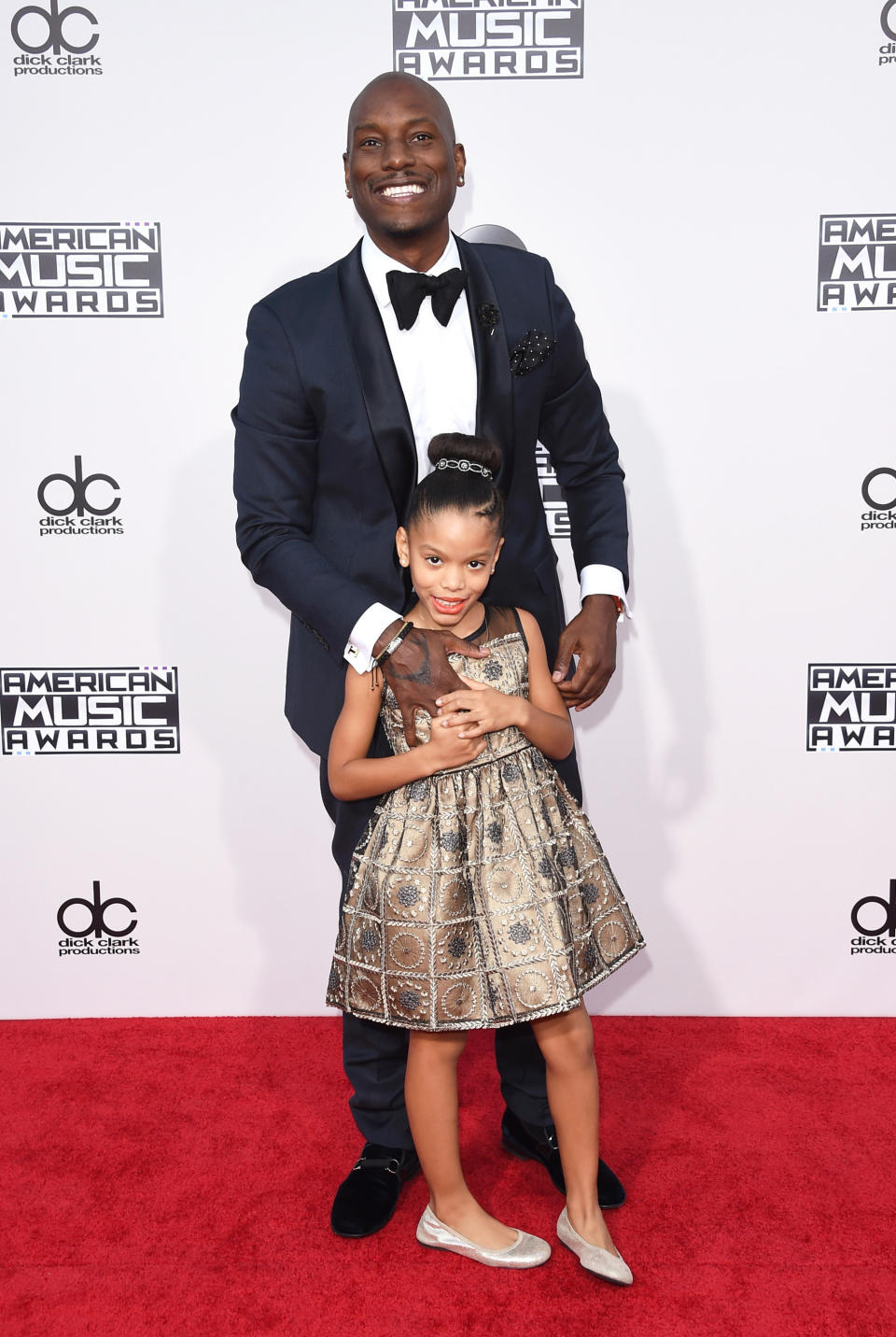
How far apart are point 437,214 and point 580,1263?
5.63 ft

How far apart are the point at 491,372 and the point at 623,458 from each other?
2.53 feet

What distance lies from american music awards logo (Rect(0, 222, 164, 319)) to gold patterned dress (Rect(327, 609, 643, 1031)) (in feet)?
4.22

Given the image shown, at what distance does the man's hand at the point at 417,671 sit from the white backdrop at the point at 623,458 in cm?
100

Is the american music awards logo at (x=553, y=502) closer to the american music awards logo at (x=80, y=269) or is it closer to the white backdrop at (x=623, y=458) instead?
the white backdrop at (x=623, y=458)

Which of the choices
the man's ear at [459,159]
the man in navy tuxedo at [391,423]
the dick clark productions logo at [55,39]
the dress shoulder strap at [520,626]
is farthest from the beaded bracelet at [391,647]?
the dick clark productions logo at [55,39]

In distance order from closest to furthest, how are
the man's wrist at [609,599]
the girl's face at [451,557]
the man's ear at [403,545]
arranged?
1. the girl's face at [451,557]
2. the man's ear at [403,545]
3. the man's wrist at [609,599]

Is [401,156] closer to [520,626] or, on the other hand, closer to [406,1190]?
[520,626]

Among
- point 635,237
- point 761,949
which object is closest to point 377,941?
point 761,949

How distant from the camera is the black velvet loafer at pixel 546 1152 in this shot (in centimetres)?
210

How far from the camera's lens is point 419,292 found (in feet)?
6.40

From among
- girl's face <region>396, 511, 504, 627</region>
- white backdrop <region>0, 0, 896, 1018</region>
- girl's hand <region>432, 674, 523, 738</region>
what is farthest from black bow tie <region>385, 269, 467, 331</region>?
A: white backdrop <region>0, 0, 896, 1018</region>

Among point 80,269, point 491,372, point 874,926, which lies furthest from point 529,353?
point 874,926

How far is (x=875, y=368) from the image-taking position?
2.65m

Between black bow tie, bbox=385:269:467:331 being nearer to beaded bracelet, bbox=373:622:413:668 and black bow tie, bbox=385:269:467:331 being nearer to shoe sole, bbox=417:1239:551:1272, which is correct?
beaded bracelet, bbox=373:622:413:668
